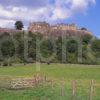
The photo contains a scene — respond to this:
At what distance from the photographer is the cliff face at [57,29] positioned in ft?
397

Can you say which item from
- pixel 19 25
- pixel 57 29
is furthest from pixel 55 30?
pixel 19 25

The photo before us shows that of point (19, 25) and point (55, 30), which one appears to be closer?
point (55, 30)

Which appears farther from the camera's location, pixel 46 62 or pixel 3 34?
pixel 3 34

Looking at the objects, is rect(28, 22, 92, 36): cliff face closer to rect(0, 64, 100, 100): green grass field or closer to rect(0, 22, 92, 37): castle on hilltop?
rect(0, 22, 92, 37): castle on hilltop

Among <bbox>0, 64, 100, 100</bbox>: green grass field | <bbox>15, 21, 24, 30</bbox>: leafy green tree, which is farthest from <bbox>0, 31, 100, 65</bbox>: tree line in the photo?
<bbox>0, 64, 100, 100</bbox>: green grass field

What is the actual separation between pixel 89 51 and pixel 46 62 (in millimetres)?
11199

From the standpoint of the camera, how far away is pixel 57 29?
126688 mm

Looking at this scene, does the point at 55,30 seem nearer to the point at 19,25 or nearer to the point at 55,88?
the point at 19,25

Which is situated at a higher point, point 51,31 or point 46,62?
point 51,31

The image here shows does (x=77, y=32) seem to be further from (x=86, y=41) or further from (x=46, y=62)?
(x=46, y=62)

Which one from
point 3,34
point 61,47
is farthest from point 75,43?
point 3,34

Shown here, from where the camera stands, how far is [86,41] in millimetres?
108625

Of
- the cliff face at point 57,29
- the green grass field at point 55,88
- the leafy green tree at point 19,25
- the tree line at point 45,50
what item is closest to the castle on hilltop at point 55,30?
the cliff face at point 57,29

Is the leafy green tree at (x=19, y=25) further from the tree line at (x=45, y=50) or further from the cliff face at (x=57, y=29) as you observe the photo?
the tree line at (x=45, y=50)
